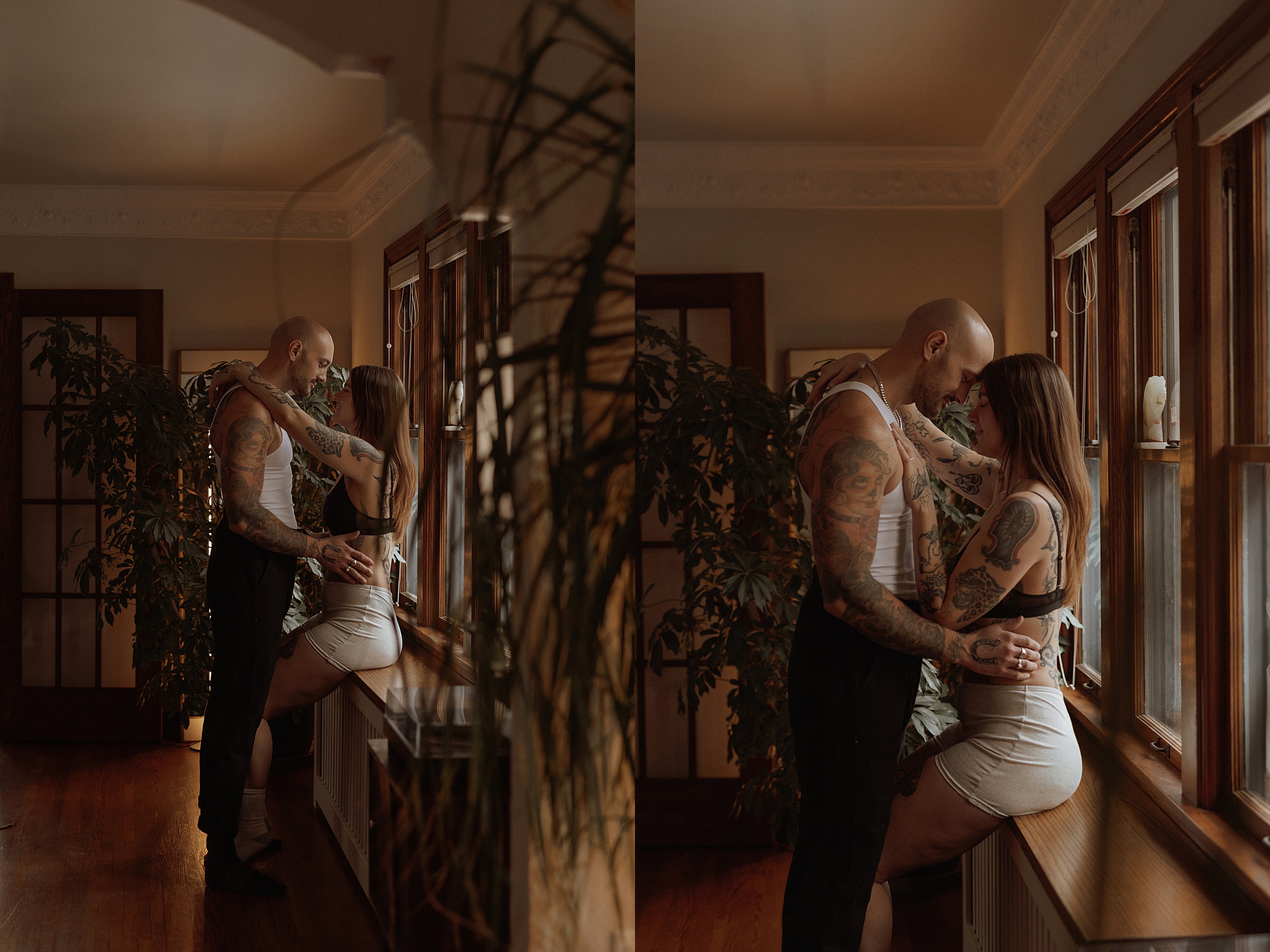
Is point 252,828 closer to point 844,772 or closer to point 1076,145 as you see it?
point 844,772

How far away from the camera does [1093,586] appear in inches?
51.3

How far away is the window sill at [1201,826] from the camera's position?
110 centimetres

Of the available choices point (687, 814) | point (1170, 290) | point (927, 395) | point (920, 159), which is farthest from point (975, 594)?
point (687, 814)

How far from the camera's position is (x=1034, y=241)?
1254mm

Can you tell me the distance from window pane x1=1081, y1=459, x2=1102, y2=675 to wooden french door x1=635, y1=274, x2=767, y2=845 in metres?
0.57

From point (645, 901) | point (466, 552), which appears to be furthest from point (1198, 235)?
point (645, 901)

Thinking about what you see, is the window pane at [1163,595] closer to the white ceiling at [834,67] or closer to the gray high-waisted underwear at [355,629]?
the white ceiling at [834,67]

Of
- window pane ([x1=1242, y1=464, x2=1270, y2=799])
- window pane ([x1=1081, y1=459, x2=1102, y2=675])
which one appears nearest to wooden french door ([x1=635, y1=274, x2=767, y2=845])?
window pane ([x1=1081, y1=459, x2=1102, y2=675])

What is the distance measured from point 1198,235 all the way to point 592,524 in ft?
3.07

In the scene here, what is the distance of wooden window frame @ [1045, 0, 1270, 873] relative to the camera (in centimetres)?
109

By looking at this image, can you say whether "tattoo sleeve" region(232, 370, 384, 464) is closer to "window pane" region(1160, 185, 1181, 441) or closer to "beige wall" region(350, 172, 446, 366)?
"beige wall" region(350, 172, 446, 366)

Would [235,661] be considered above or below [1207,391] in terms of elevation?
below

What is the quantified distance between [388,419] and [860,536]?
0.66 metres

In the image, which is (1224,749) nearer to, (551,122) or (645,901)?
(645,901)
